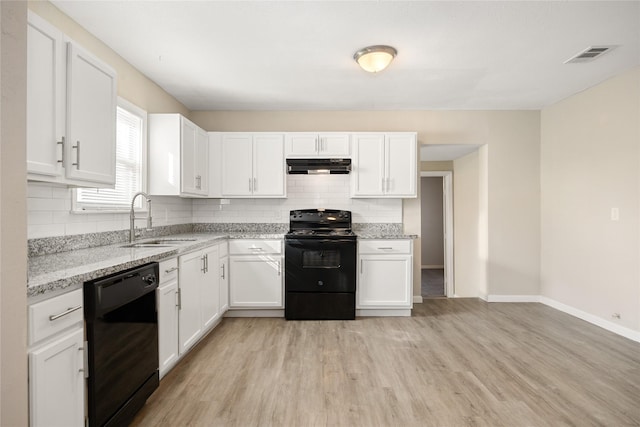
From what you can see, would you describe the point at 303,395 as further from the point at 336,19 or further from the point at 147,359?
the point at 336,19

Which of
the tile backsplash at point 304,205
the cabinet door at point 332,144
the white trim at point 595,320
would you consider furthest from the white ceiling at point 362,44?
the white trim at point 595,320

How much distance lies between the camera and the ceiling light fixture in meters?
2.60

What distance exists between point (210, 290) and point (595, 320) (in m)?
4.02

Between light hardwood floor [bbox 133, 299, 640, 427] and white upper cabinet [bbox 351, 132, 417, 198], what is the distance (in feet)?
5.10

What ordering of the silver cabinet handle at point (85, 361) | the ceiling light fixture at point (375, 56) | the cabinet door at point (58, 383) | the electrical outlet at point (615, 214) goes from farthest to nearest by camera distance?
the electrical outlet at point (615, 214) < the ceiling light fixture at point (375, 56) < the silver cabinet handle at point (85, 361) < the cabinet door at point (58, 383)

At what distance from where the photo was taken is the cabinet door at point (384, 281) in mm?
3672

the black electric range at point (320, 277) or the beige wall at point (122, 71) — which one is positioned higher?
the beige wall at point (122, 71)

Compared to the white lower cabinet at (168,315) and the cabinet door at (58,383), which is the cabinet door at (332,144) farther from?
the cabinet door at (58,383)

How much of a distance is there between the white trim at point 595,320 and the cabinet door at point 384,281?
191 centimetres

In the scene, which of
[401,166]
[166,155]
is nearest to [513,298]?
[401,166]

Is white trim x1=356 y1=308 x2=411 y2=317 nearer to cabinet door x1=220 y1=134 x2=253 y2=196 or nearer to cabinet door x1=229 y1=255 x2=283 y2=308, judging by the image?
cabinet door x1=229 y1=255 x2=283 y2=308

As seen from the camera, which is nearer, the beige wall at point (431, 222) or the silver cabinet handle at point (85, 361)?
the silver cabinet handle at point (85, 361)

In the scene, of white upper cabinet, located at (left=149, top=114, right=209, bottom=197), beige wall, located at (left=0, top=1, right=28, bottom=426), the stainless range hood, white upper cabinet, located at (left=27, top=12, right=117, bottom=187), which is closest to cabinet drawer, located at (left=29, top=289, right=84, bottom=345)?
beige wall, located at (left=0, top=1, right=28, bottom=426)

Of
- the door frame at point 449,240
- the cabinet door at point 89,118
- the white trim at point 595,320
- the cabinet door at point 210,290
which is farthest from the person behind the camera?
the door frame at point 449,240
